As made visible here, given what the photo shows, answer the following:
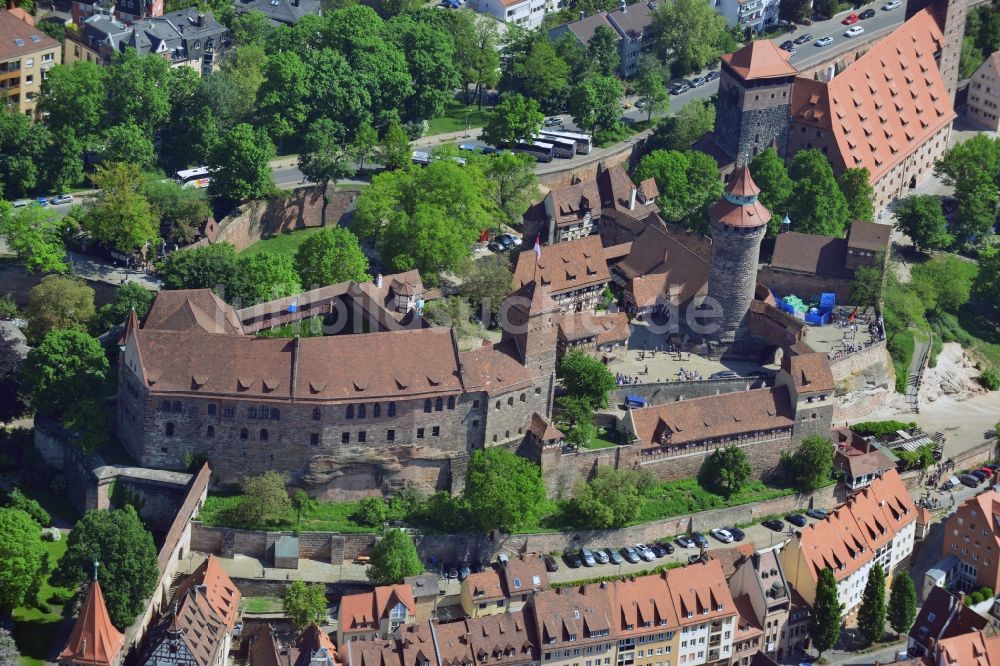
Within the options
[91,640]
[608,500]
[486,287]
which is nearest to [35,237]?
[486,287]

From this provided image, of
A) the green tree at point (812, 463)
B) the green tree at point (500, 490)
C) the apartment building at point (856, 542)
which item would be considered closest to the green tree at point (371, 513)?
the green tree at point (500, 490)

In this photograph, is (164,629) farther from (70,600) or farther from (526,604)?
(526,604)

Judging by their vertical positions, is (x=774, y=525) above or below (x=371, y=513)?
below

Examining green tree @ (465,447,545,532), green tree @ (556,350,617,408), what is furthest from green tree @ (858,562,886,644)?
green tree @ (465,447,545,532)

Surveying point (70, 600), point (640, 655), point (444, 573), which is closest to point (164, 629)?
point (70, 600)

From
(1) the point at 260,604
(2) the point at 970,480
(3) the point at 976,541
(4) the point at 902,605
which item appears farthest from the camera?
(2) the point at 970,480

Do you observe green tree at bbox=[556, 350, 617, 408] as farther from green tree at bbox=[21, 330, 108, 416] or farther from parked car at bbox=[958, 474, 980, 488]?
green tree at bbox=[21, 330, 108, 416]

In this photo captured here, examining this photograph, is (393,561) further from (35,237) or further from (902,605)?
(35,237)
